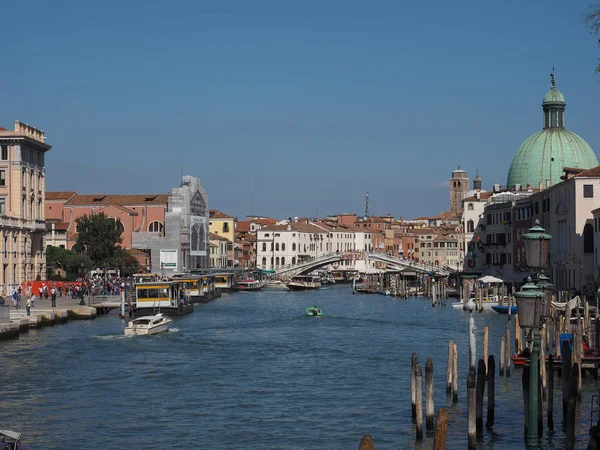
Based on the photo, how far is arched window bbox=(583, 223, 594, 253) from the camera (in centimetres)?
4475

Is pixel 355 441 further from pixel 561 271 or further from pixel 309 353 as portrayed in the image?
pixel 561 271

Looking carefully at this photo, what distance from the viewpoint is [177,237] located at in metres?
76.3

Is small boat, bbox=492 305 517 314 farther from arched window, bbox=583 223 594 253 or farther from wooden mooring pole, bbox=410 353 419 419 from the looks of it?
wooden mooring pole, bbox=410 353 419 419

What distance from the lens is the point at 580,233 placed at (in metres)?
45.1

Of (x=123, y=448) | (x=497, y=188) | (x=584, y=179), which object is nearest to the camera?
(x=123, y=448)

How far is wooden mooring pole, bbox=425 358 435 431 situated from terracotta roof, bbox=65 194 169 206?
62948 millimetres

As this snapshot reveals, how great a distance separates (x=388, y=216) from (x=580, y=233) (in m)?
84.1

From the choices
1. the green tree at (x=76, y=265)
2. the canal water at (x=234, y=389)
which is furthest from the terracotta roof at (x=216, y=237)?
the canal water at (x=234, y=389)

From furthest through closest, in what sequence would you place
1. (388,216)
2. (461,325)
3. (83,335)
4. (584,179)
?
1. (388,216)
2. (584,179)
3. (461,325)
4. (83,335)

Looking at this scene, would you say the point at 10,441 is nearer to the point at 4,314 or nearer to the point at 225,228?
the point at 4,314

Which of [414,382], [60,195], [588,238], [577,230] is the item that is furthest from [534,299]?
[60,195]

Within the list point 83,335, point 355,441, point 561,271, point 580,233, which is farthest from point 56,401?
point 561,271

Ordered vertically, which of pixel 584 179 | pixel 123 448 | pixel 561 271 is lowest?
pixel 123 448

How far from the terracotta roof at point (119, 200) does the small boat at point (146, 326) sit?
4398 cm
